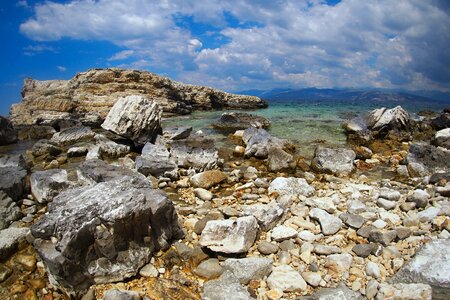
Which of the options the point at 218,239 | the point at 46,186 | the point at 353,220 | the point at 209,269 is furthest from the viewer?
the point at 46,186

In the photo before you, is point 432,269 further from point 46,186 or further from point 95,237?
point 46,186

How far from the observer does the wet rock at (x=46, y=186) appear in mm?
9320

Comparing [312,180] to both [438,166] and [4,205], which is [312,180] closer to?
[438,166]

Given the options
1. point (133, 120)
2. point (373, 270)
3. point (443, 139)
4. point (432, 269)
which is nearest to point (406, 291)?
point (432, 269)

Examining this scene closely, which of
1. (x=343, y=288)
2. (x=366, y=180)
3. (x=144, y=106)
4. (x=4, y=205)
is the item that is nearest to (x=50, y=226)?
(x=4, y=205)

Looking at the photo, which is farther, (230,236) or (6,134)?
(6,134)

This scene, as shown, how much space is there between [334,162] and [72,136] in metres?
17.0

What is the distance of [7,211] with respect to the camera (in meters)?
8.18

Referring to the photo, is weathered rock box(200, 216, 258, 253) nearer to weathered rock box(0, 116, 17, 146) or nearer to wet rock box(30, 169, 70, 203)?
wet rock box(30, 169, 70, 203)

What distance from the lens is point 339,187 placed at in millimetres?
10203

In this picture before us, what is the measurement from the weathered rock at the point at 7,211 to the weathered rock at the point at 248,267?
6150 millimetres

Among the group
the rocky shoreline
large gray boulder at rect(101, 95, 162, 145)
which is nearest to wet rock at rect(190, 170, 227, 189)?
the rocky shoreline

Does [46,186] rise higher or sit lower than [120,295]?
higher

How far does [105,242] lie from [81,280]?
27.7 inches
